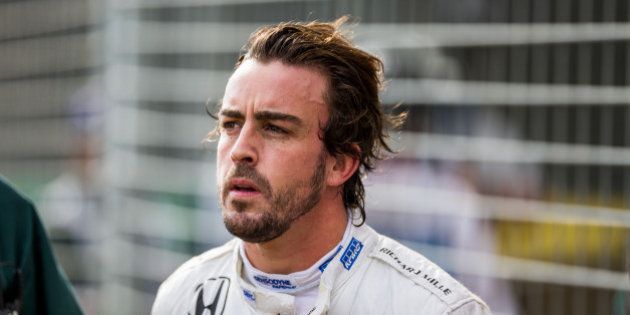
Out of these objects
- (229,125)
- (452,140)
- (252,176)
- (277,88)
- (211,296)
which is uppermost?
(277,88)

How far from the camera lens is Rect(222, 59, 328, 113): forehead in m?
3.86

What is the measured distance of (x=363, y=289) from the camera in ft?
12.9

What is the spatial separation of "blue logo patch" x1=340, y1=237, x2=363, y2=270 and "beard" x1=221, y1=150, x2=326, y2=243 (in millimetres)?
199

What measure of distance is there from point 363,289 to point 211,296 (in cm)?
54

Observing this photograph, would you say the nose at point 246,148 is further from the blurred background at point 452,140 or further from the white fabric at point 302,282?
the blurred background at point 452,140

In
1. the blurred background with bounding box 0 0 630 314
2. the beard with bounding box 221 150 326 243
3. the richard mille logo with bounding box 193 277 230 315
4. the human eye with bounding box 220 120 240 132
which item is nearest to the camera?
the beard with bounding box 221 150 326 243

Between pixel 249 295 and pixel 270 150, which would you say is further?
pixel 249 295

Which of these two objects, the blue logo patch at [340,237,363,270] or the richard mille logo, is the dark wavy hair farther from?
the richard mille logo

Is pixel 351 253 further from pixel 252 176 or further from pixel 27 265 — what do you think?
pixel 27 265

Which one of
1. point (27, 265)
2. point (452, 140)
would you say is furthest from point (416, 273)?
point (452, 140)

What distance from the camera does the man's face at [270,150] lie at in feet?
12.5

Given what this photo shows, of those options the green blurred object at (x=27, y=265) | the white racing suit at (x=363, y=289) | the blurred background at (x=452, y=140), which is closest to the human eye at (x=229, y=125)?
the white racing suit at (x=363, y=289)

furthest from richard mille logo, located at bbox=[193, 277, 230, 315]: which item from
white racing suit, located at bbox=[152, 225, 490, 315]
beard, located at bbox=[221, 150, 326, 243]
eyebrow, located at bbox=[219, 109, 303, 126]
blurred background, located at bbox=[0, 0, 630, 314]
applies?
blurred background, located at bbox=[0, 0, 630, 314]

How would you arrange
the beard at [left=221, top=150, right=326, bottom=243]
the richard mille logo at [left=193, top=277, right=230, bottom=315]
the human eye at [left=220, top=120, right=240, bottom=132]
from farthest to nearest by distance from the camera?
the richard mille logo at [left=193, top=277, right=230, bottom=315] < the human eye at [left=220, top=120, right=240, bottom=132] < the beard at [left=221, top=150, right=326, bottom=243]
